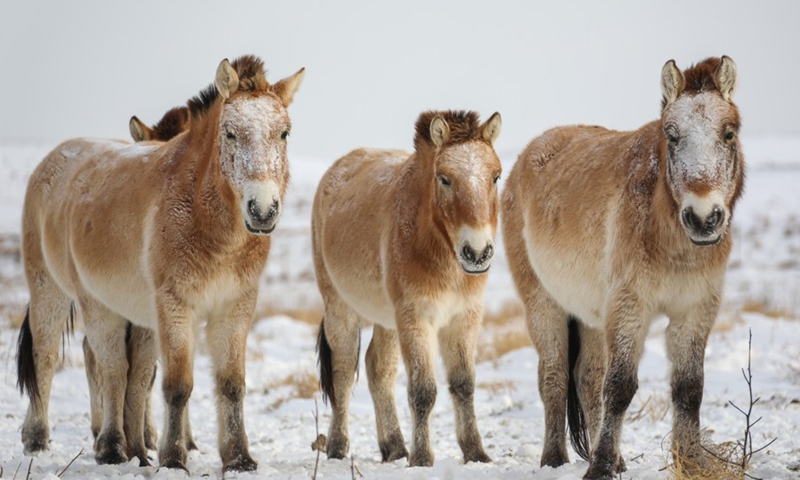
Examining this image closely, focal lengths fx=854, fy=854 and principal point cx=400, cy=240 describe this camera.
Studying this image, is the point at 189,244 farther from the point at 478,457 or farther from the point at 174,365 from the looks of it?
the point at 478,457

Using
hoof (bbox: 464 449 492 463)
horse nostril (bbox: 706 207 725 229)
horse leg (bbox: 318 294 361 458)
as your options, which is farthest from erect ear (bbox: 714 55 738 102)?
horse leg (bbox: 318 294 361 458)

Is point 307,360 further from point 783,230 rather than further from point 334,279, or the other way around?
point 783,230

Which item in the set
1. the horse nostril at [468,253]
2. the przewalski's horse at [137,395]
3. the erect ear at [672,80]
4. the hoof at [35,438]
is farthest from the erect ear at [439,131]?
the hoof at [35,438]

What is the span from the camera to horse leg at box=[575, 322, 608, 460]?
621 centimetres

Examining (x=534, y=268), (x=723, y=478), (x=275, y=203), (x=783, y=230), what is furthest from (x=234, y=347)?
(x=783, y=230)

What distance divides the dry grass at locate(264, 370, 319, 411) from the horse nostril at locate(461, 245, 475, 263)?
4.73 m

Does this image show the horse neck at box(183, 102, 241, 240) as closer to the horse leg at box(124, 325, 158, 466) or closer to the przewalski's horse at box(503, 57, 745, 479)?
the horse leg at box(124, 325, 158, 466)

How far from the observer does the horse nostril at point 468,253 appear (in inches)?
231

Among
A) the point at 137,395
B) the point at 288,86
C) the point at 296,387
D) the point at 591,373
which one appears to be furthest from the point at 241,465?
the point at 296,387

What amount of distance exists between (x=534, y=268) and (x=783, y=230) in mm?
27527

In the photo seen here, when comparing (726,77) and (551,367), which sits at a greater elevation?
(726,77)

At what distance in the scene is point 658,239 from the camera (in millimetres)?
4910

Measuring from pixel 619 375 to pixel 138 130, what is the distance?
6.14 m

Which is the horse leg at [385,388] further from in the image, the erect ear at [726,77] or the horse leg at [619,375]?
the erect ear at [726,77]
